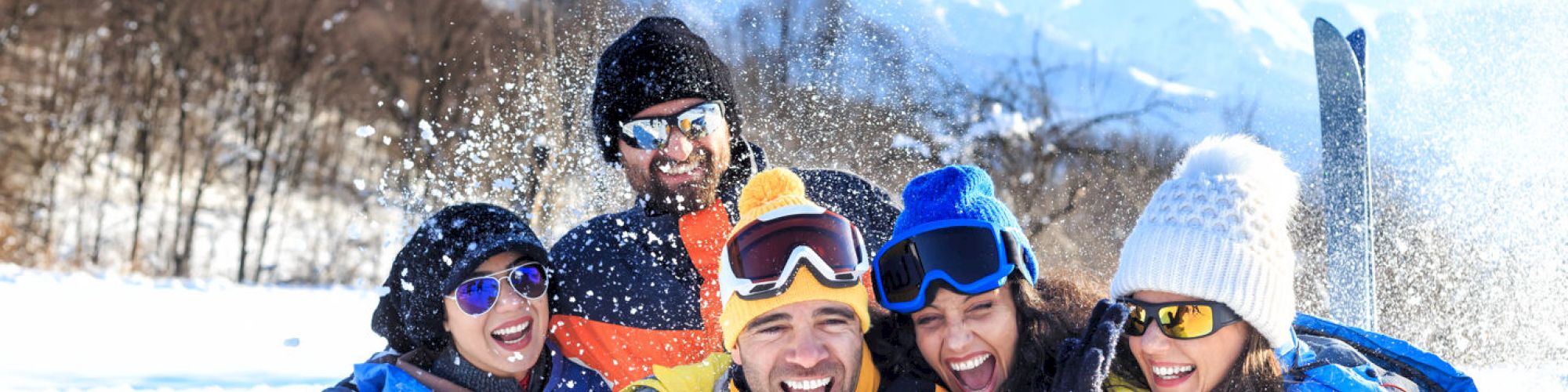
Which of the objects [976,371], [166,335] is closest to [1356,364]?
[976,371]

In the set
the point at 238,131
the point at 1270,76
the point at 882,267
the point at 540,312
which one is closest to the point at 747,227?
the point at 882,267

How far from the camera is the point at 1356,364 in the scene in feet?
8.59

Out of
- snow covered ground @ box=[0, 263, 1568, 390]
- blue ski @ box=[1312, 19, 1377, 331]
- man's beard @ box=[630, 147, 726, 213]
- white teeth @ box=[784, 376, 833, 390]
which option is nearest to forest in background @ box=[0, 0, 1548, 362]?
man's beard @ box=[630, 147, 726, 213]

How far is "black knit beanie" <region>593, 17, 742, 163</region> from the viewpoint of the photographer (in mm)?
3666

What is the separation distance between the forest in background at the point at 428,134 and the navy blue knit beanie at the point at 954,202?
1.76 ft

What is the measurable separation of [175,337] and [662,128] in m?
7.47

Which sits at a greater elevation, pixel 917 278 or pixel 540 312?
pixel 917 278

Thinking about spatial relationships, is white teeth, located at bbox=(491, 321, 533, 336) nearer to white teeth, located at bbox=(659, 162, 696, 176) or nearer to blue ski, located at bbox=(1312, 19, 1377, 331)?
white teeth, located at bbox=(659, 162, 696, 176)

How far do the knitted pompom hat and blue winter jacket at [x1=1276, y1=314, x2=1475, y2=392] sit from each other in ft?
3.38

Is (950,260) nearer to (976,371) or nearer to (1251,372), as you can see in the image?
(976,371)

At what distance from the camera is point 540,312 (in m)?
3.29

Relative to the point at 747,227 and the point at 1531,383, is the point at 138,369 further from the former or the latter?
the point at 1531,383

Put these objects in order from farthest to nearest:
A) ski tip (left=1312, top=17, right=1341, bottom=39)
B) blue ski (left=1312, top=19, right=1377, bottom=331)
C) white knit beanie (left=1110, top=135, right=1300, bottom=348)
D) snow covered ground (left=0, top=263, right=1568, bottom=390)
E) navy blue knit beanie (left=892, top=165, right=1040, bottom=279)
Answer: snow covered ground (left=0, top=263, right=1568, bottom=390)
ski tip (left=1312, top=17, right=1341, bottom=39)
blue ski (left=1312, top=19, right=1377, bottom=331)
navy blue knit beanie (left=892, top=165, right=1040, bottom=279)
white knit beanie (left=1110, top=135, right=1300, bottom=348)

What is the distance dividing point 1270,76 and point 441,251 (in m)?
16.9
